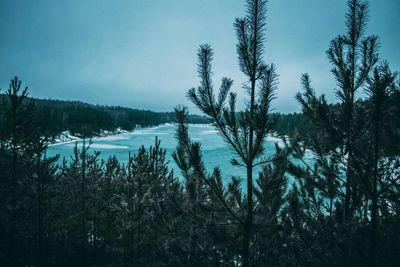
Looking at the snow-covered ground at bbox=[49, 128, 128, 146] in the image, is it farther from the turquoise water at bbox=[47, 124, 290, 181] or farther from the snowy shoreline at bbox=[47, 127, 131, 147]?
the turquoise water at bbox=[47, 124, 290, 181]

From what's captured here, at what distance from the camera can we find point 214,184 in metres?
3.32

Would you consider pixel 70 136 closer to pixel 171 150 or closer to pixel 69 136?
pixel 69 136

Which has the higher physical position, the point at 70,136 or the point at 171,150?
the point at 70,136

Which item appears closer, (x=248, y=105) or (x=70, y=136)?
(x=248, y=105)

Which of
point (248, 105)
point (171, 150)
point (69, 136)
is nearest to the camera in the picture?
point (248, 105)

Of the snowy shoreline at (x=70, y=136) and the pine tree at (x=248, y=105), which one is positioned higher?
the pine tree at (x=248, y=105)

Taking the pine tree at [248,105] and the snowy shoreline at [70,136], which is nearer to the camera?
the pine tree at [248,105]

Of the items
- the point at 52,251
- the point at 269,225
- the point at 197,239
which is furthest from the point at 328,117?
the point at 52,251

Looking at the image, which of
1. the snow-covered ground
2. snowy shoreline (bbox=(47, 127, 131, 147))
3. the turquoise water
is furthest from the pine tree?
the snow-covered ground

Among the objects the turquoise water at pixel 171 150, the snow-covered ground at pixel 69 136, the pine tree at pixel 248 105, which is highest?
the pine tree at pixel 248 105

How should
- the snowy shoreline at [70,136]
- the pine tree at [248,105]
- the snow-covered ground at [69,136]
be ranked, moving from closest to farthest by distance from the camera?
1. the pine tree at [248,105]
2. the snowy shoreline at [70,136]
3. the snow-covered ground at [69,136]

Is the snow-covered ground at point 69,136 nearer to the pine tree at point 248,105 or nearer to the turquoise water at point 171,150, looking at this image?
the turquoise water at point 171,150

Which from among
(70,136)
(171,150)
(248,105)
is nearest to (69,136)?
(70,136)

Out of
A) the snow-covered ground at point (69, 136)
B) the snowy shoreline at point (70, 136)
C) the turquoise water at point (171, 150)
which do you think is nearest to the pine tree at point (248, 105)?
the turquoise water at point (171, 150)
